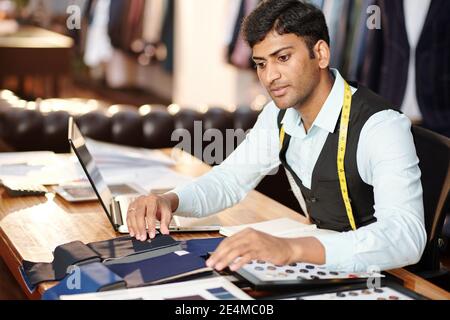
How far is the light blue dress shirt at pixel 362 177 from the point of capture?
1929 mm

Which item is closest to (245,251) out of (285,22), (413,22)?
(285,22)

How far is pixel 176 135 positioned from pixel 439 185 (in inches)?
82.5

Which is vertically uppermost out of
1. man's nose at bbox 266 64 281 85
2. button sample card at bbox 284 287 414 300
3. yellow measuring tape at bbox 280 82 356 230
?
man's nose at bbox 266 64 281 85

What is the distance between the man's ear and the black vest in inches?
5.2

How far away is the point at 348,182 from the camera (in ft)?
7.55

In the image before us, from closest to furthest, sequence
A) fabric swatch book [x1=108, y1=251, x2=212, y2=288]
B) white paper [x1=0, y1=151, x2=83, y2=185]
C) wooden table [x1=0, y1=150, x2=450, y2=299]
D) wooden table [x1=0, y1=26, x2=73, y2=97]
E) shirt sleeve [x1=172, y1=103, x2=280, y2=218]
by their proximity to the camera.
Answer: fabric swatch book [x1=108, y1=251, x2=212, y2=288]
wooden table [x1=0, y1=150, x2=450, y2=299]
shirt sleeve [x1=172, y1=103, x2=280, y2=218]
white paper [x1=0, y1=151, x2=83, y2=185]
wooden table [x1=0, y1=26, x2=73, y2=97]

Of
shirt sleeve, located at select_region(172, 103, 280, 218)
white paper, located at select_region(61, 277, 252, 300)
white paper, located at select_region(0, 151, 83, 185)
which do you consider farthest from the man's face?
white paper, located at select_region(0, 151, 83, 185)

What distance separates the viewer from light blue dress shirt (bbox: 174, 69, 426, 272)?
193 centimetres

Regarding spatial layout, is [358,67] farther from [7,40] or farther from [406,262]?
[7,40]

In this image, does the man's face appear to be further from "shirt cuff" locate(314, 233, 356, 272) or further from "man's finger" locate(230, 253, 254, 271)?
"man's finger" locate(230, 253, 254, 271)

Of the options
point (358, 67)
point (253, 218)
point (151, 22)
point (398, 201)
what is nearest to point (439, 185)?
point (398, 201)

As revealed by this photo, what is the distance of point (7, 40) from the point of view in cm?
840

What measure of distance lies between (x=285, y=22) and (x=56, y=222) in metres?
0.94
